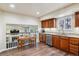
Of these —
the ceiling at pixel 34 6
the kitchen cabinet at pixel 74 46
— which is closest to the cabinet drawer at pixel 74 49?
the kitchen cabinet at pixel 74 46

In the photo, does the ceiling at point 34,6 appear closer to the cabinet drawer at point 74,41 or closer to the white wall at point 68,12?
the white wall at point 68,12

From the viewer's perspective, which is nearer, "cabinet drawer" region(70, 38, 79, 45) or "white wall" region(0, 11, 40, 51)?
"cabinet drawer" region(70, 38, 79, 45)

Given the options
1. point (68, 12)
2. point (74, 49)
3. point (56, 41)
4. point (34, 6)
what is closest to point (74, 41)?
point (74, 49)


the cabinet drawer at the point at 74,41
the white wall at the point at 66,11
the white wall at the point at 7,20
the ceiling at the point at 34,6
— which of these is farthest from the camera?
the white wall at the point at 7,20

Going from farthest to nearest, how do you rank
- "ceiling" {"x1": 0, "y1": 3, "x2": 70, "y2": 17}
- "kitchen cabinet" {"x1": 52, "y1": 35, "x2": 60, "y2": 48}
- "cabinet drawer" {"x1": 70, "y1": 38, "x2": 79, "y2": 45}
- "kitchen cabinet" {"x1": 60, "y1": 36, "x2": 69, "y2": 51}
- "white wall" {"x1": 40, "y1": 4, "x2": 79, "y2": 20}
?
"kitchen cabinet" {"x1": 52, "y1": 35, "x2": 60, "y2": 48}, "kitchen cabinet" {"x1": 60, "y1": 36, "x2": 69, "y2": 51}, "white wall" {"x1": 40, "y1": 4, "x2": 79, "y2": 20}, "ceiling" {"x1": 0, "y1": 3, "x2": 70, "y2": 17}, "cabinet drawer" {"x1": 70, "y1": 38, "x2": 79, "y2": 45}

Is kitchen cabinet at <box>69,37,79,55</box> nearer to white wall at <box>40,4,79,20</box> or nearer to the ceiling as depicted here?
white wall at <box>40,4,79,20</box>

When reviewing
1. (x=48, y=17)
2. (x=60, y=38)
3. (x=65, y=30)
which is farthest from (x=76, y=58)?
(x=48, y=17)

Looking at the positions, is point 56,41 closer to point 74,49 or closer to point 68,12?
point 74,49

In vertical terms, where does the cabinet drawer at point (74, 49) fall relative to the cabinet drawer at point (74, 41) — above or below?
below

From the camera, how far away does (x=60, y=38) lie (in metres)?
4.21

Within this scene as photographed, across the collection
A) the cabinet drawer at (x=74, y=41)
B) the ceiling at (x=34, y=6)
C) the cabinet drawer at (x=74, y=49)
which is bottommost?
the cabinet drawer at (x=74, y=49)

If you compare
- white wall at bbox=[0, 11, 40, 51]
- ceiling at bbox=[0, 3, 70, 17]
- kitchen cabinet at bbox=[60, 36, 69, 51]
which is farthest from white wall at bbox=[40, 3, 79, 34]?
white wall at bbox=[0, 11, 40, 51]

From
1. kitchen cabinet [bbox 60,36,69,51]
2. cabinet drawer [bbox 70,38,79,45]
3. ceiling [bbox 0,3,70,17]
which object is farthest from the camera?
kitchen cabinet [bbox 60,36,69,51]

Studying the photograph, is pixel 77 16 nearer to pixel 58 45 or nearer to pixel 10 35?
pixel 58 45
